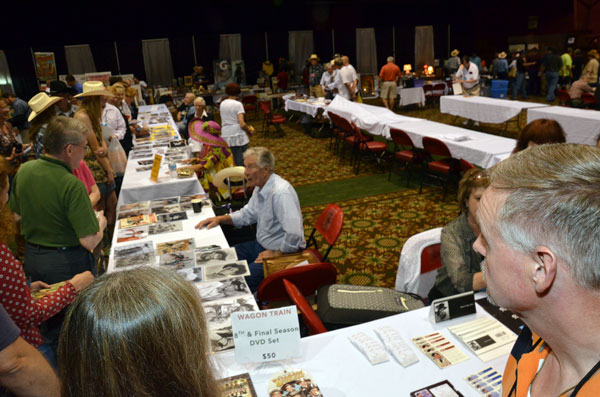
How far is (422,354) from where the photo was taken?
158 cm

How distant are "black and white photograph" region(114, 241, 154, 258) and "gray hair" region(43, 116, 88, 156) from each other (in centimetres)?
69

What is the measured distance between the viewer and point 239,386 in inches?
57.2

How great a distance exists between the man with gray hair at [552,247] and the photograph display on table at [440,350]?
2.49 feet

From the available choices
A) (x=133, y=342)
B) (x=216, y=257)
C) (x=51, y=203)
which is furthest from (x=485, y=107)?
(x=133, y=342)

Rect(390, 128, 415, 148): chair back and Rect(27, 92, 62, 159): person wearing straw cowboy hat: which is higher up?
Rect(27, 92, 62, 159): person wearing straw cowboy hat

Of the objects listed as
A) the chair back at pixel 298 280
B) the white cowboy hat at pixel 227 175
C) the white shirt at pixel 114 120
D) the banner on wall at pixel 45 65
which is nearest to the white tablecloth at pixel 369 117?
the white cowboy hat at pixel 227 175

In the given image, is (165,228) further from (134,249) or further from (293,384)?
(293,384)

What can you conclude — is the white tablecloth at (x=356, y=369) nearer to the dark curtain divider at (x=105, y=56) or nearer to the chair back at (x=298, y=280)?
the chair back at (x=298, y=280)

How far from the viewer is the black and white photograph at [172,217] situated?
328 centimetres

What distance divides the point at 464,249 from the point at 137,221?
2328 millimetres

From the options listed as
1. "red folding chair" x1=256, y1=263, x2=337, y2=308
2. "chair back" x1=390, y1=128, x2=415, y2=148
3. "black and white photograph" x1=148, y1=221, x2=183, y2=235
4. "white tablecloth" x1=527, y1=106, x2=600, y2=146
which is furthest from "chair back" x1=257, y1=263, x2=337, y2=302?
"white tablecloth" x1=527, y1=106, x2=600, y2=146

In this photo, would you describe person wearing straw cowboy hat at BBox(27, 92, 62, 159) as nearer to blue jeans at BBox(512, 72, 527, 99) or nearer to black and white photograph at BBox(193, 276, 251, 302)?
black and white photograph at BBox(193, 276, 251, 302)

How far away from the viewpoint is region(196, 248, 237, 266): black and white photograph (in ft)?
8.18

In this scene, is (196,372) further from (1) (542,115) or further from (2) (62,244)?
(1) (542,115)
